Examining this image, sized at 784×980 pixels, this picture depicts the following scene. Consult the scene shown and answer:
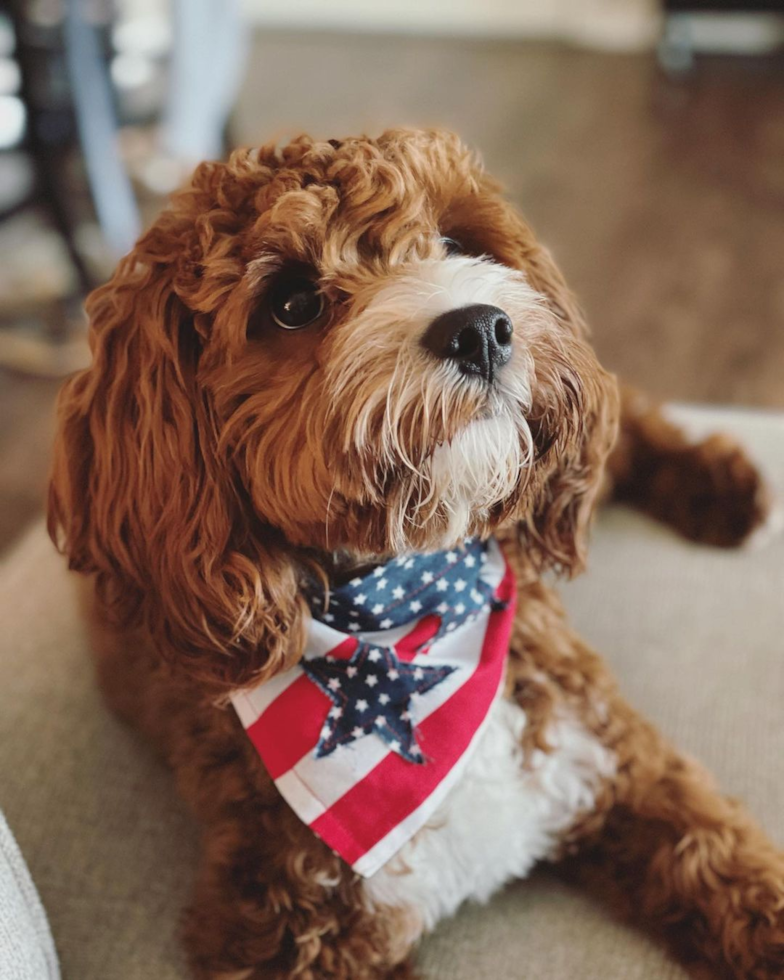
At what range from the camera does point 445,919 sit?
1164 mm

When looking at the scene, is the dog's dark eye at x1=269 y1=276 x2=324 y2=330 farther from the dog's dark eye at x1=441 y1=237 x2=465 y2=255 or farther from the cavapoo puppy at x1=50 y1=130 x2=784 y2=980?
the dog's dark eye at x1=441 y1=237 x2=465 y2=255

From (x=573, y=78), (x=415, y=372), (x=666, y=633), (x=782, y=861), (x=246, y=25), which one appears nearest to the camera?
(x=415, y=372)

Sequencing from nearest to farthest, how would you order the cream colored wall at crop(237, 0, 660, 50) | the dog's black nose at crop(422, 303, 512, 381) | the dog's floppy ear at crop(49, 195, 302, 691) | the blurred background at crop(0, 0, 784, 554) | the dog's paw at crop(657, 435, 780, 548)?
→ 1. the dog's black nose at crop(422, 303, 512, 381)
2. the dog's floppy ear at crop(49, 195, 302, 691)
3. the dog's paw at crop(657, 435, 780, 548)
4. the blurred background at crop(0, 0, 784, 554)
5. the cream colored wall at crop(237, 0, 660, 50)

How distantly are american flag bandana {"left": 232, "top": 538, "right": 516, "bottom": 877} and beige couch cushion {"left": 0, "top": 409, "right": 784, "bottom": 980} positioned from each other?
0.21m

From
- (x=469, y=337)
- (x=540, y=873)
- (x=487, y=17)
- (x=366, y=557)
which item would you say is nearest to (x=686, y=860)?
(x=540, y=873)

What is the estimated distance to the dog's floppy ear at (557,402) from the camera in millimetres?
969

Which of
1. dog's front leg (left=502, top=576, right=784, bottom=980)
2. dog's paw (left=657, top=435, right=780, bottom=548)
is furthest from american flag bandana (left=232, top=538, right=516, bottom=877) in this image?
dog's paw (left=657, top=435, right=780, bottom=548)

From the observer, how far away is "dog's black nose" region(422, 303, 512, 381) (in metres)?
0.87

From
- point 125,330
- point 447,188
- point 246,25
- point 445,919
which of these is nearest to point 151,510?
point 125,330

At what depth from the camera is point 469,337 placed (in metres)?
0.87

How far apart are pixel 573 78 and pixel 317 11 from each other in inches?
87.2

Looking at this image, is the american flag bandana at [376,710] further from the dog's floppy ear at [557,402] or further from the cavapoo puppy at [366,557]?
the dog's floppy ear at [557,402]

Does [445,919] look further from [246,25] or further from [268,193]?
[246,25]

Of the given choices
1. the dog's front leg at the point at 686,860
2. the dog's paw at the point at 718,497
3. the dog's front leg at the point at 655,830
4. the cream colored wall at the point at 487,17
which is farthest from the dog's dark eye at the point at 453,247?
the cream colored wall at the point at 487,17
